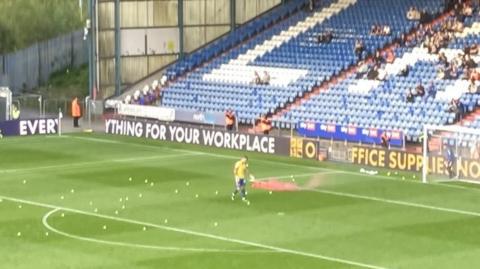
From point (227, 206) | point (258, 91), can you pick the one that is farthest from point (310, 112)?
point (227, 206)

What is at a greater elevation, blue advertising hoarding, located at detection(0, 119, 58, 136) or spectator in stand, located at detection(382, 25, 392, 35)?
spectator in stand, located at detection(382, 25, 392, 35)

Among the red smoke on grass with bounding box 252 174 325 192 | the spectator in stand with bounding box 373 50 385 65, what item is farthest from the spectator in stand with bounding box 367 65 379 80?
the red smoke on grass with bounding box 252 174 325 192

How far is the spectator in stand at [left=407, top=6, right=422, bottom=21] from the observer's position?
59.8 m

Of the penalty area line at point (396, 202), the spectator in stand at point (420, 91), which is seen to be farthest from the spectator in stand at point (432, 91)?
the penalty area line at point (396, 202)

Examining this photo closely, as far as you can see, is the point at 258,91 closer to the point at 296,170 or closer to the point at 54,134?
the point at 54,134

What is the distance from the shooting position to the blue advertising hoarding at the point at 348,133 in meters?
49.7

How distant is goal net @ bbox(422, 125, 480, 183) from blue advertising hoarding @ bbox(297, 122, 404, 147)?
4.48 m

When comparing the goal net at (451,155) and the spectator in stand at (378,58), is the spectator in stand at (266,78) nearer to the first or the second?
the spectator in stand at (378,58)

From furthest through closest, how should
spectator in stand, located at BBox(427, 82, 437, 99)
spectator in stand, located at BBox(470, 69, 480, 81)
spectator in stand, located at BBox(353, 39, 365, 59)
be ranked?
spectator in stand, located at BBox(353, 39, 365, 59)
spectator in stand, located at BBox(427, 82, 437, 99)
spectator in stand, located at BBox(470, 69, 480, 81)

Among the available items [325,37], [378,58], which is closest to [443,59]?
[378,58]

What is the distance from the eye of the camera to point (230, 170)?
153ft

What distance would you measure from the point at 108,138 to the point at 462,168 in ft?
59.4

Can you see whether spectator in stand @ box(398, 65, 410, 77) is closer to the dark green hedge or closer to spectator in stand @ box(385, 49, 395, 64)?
spectator in stand @ box(385, 49, 395, 64)

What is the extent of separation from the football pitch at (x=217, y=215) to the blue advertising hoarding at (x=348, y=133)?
2698 mm
